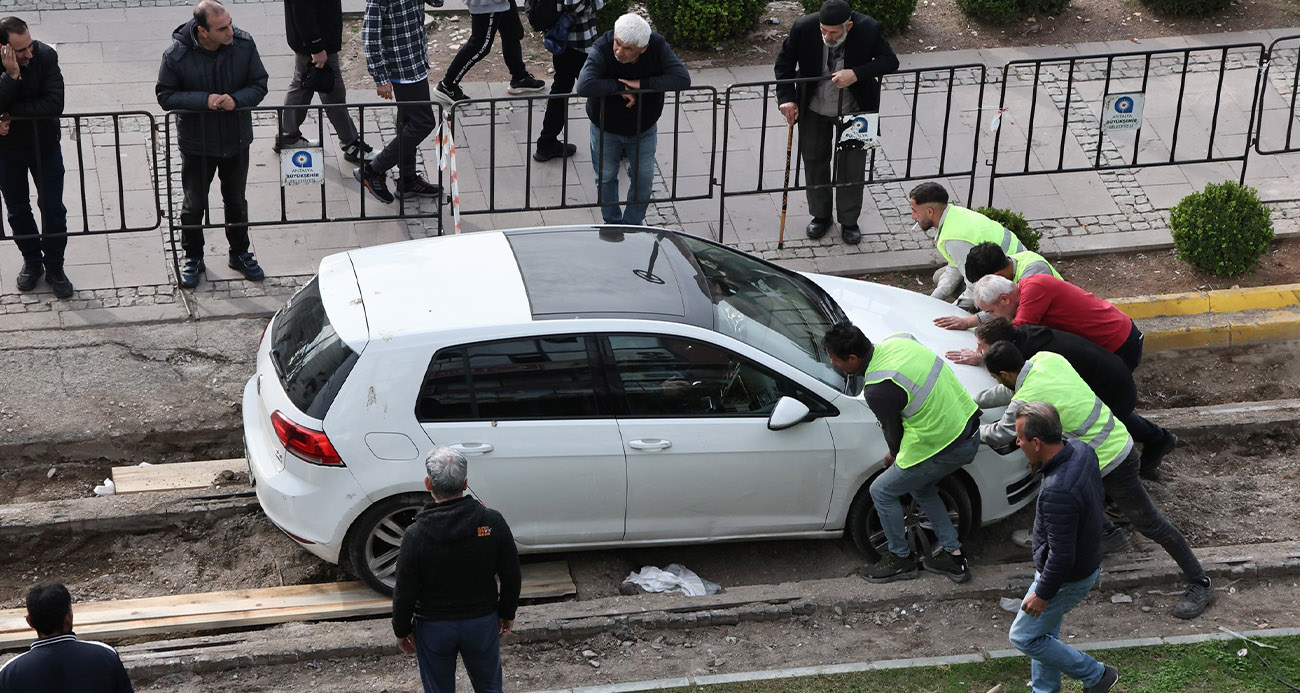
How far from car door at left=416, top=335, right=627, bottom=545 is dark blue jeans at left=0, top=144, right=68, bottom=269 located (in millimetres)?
4345

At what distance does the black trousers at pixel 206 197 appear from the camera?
10.0 meters

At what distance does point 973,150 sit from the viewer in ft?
38.6

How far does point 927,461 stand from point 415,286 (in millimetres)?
2774

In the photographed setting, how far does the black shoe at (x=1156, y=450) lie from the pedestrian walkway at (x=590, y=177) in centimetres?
282

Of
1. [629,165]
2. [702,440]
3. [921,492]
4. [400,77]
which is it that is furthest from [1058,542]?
[400,77]

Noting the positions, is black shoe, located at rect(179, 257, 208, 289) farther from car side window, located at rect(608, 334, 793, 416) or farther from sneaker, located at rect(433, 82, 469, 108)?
car side window, located at rect(608, 334, 793, 416)

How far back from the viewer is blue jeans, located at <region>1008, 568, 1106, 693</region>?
6.43 m

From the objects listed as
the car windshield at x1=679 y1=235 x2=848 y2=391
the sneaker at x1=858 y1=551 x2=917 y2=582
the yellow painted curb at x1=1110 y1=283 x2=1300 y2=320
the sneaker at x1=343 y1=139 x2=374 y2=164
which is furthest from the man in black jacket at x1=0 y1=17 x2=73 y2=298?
the yellow painted curb at x1=1110 y1=283 x2=1300 y2=320

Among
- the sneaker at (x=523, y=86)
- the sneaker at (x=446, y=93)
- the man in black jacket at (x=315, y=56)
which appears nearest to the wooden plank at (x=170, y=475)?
the man in black jacket at (x=315, y=56)

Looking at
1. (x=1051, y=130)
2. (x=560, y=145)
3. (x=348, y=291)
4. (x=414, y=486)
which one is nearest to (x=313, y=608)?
(x=414, y=486)

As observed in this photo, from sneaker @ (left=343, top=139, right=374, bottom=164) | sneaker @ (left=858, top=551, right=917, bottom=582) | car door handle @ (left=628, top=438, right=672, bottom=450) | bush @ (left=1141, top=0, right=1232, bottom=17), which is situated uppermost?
bush @ (left=1141, top=0, right=1232, bottom=17)

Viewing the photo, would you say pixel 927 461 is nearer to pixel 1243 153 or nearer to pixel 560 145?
pixel 560 145

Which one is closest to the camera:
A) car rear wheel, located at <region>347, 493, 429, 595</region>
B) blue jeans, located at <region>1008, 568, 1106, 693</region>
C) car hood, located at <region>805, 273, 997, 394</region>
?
blue jeans, located at <region>1008, 568, 1106, 693</region>

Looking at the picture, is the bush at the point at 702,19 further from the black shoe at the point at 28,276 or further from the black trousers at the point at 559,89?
the black shoe at the point at 28,276
